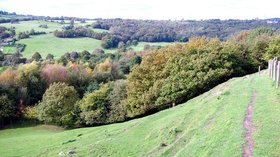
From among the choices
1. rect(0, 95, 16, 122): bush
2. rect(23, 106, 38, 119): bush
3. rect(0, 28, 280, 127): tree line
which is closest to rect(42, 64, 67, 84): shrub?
rect(0, 28, 280, 127): tree line

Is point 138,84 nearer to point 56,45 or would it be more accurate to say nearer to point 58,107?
point 58,107

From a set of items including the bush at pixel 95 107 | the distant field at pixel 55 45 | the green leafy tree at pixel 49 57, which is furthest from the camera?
the distant field at pixel 55 45

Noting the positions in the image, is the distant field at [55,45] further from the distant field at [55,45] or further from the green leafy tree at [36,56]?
the green leafy tree at [36,56]

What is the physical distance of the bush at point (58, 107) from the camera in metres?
69.6

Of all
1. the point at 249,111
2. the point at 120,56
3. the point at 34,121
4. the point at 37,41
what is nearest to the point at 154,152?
the point at 249,111

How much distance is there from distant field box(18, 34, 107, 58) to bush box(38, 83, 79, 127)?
228ft

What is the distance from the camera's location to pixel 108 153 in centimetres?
2805

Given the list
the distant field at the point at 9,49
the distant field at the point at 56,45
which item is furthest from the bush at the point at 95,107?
the distant field at the point at 9,49

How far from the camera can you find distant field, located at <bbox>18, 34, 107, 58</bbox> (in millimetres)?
143875

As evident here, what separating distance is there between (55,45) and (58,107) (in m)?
88.0

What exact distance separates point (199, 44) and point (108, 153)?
45.3 metres

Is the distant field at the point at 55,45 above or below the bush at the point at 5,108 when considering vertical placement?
above

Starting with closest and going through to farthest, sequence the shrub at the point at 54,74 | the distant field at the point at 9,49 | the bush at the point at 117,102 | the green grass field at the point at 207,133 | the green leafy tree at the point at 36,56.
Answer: the green grass field at the point at 207,133
the bush at the point at 117,102
the shrub at the point at 54,74
the green leafy tree at the point at 36,56
the distant field at the point at 9,49

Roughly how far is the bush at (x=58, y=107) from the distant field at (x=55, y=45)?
69525mm
